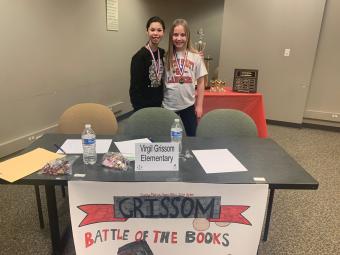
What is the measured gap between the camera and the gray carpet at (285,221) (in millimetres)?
1811

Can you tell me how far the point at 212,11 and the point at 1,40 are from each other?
464 centimetres

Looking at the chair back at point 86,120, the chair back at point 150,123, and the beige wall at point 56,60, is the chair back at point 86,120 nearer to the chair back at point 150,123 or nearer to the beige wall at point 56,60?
the chair back at point 150,123

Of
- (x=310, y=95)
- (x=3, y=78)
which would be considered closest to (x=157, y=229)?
(x=3, y=78)

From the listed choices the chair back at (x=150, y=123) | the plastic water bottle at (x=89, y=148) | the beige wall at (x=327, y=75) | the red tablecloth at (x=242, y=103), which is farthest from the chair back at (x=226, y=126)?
the beige wall at (x=327, y=75)

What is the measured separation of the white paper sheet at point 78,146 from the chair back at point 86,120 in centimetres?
38

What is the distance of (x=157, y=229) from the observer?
1.34 meters

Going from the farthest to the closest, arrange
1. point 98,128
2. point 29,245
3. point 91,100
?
point 91,100, point 98,128, point 29,245

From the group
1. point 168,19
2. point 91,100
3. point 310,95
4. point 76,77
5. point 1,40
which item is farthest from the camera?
point 168,19

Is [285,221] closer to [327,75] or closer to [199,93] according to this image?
[199,93]

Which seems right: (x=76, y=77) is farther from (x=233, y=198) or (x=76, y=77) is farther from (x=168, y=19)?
(x=233, y=198)

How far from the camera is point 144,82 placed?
7.29 ft

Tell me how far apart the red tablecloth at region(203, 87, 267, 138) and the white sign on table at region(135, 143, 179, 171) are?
188 cm

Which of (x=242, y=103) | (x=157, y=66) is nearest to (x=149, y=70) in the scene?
(x=157, y=66)

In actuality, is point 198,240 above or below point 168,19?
below
